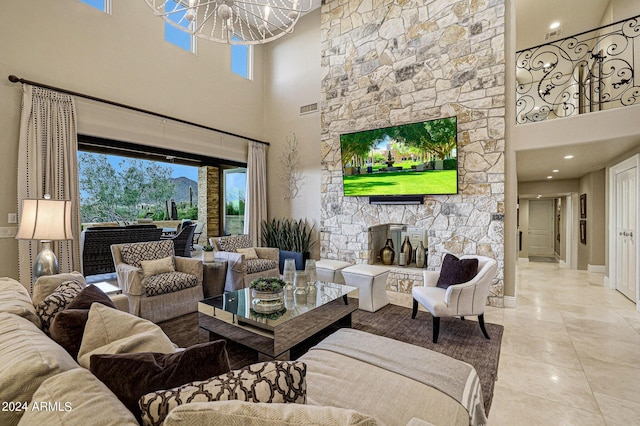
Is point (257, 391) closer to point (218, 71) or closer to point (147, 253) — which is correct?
point (147, 253)

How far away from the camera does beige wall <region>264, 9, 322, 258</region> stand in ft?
20.2

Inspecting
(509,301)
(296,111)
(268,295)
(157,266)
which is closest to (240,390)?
(268,295)

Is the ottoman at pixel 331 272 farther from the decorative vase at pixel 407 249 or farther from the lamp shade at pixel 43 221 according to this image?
the lamp shade at pixel 43 221

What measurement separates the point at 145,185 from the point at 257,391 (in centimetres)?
774

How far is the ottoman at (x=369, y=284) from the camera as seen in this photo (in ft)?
12.8

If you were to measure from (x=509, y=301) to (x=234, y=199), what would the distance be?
5.67 metres

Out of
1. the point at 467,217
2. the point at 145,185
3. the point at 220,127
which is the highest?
the point at 220,127

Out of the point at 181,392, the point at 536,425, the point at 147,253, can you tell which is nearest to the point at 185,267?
the point at 147,253

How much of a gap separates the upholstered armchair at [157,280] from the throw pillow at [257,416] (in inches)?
121

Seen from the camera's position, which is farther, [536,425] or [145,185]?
[145,185]

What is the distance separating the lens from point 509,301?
4.11 m

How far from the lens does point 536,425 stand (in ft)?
6.13

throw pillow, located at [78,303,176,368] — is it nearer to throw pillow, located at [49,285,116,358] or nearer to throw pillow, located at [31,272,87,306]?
throw pillow, located at [49,285,116,358]

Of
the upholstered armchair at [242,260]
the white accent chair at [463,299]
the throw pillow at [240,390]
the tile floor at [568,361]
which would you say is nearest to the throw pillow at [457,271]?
the white accent chair at [463,299]
